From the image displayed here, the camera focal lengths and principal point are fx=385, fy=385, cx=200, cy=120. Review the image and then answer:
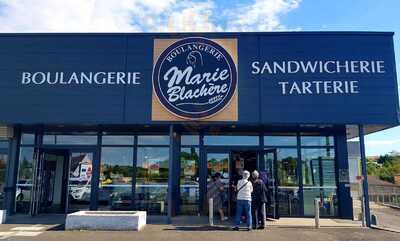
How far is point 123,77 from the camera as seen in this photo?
12.7m

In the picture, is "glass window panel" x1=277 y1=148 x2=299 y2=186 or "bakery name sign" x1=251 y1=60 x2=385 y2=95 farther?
"glass window panel" x1=277 y1=148 x2=299 y2=186

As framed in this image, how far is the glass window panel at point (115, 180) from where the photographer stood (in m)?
13.9

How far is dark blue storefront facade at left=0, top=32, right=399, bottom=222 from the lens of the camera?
12.4 meters

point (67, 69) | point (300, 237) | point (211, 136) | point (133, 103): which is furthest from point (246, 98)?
point (67, 69)

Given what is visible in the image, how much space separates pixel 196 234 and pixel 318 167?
6047mm

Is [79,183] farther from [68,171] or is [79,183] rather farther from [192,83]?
[192,83]

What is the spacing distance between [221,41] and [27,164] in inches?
331

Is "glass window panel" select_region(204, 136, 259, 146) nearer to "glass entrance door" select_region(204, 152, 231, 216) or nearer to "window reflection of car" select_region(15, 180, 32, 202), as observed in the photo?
"glass entrance door" select_region(204, 152, 231, 216)

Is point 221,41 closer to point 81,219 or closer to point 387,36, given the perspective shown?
point 387,36

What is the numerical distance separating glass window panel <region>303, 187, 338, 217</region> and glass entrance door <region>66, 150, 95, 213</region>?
7.52m

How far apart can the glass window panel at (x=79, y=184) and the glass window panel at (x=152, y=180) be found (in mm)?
1774

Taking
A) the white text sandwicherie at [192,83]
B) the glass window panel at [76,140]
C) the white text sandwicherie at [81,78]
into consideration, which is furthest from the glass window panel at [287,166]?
the glass window panel at [76,140]

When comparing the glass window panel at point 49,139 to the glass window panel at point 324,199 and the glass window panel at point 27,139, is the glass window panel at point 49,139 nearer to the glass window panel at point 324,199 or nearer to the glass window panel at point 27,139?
the glass window panel at point 27,139

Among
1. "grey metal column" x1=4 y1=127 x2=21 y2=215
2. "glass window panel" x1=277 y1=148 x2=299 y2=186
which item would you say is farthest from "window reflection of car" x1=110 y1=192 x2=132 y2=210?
"glass window panel" x1=277 y1=148 x2=299 y2=186
